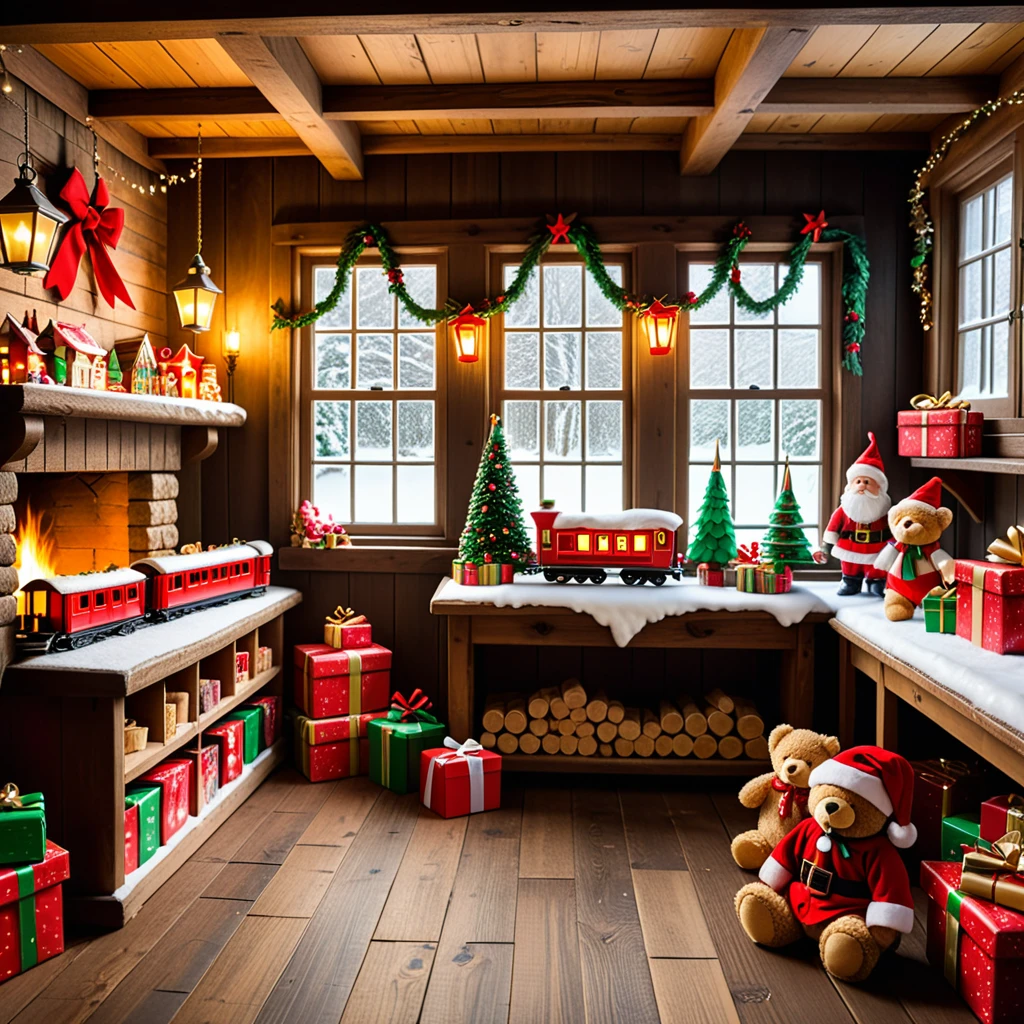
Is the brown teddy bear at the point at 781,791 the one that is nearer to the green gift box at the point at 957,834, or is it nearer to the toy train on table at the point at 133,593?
the green gift box at the point at 957,834

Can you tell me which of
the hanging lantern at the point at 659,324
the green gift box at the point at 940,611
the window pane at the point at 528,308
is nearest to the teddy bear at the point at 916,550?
the green gift box at the point at 940,611

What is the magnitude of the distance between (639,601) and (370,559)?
149 centimetres

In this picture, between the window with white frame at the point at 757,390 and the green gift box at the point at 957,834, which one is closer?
the green gift box at the point at 957,834

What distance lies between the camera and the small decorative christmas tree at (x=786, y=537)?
14.0 ft

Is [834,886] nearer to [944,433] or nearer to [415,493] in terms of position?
[944,433]

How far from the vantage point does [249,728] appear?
425 cm

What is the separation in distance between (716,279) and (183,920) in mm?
3639

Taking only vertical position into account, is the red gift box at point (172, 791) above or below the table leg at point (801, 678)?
below

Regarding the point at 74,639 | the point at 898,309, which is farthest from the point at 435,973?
the point at 898,309

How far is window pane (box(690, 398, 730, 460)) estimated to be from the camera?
15.7 ft

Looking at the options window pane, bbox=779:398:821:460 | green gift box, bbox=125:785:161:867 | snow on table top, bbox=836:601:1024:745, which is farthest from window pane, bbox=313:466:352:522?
snow on table top, bbox=836:601:1024:745

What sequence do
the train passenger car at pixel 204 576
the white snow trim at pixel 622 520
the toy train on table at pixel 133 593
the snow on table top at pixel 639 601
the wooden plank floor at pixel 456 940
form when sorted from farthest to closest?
the white snow trim at pixel 622 520 < the snow on table top at pixel 639 601 < the train passenger car at pixel 204 576 < the toy train on table at pixel 133 593 < the wooden plank floor at pixel 456 940

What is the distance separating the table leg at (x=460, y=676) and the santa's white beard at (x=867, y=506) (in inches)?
70.4

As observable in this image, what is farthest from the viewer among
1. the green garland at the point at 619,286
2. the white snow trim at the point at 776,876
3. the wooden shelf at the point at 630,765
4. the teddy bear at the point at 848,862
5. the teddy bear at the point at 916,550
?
the green garland at the point at 619,286
